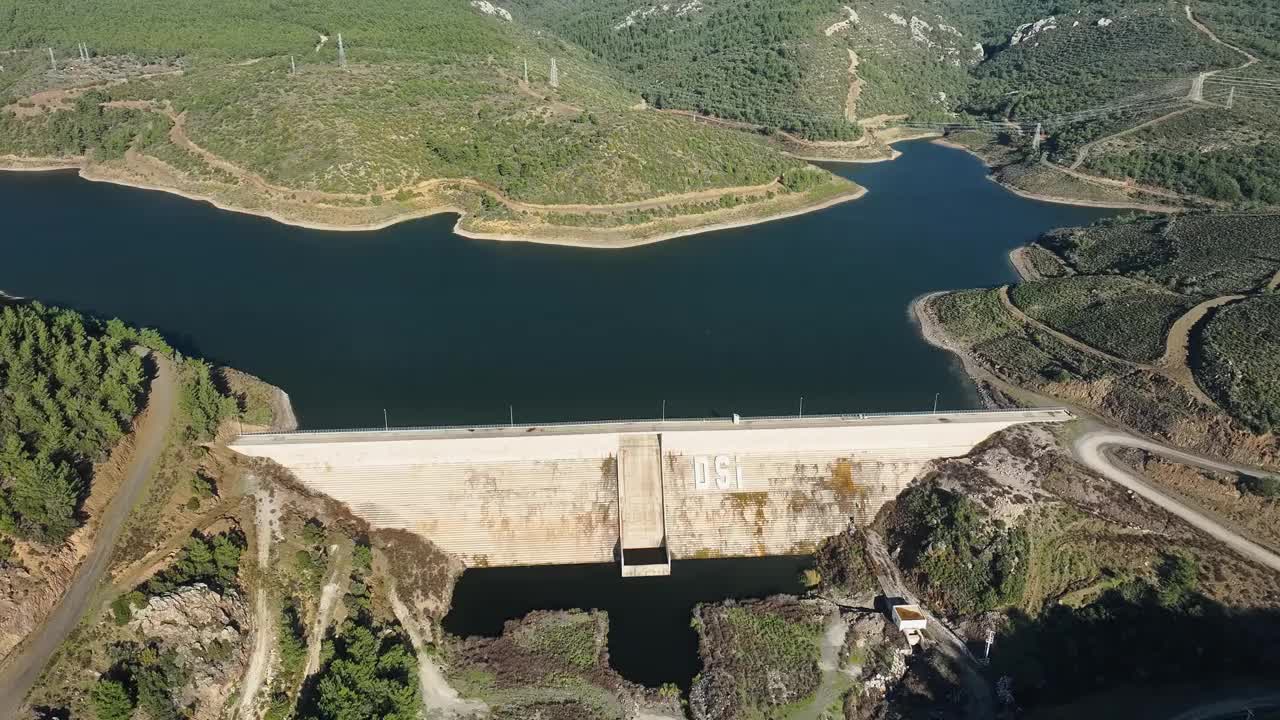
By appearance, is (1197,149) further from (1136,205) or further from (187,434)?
(187,434)

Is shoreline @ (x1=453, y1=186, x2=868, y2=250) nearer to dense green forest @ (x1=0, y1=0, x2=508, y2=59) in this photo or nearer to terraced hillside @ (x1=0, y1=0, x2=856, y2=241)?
terraced hillside @ (x1=0, y1=0, x2=856, y2=241)

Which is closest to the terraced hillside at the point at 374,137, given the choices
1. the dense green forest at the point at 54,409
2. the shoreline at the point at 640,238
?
the shoreline at the point at 640,238

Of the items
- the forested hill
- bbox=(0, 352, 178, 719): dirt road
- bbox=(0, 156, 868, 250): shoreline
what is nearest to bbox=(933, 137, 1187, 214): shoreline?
bbox=(0, 156, 868, 250): shoreline

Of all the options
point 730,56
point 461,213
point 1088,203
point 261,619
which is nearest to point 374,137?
point 461,213

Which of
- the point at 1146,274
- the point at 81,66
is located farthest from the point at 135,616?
the point at 81,66

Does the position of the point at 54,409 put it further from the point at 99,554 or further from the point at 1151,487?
the point at 1151,487

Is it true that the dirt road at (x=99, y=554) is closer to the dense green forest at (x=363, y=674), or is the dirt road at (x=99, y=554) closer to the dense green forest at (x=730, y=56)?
the dense green forest at (x=363, y=674)

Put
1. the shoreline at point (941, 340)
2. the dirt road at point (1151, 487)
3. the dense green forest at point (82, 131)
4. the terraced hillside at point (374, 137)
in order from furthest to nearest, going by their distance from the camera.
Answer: the dense green forest at point (82, 131)
the terraced hillside at point (374, 137)
the shoreline at point (941, 340)
the dirt road at point (1151, 487)
